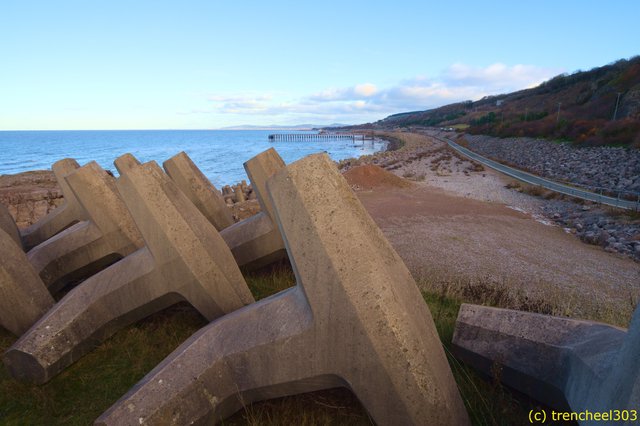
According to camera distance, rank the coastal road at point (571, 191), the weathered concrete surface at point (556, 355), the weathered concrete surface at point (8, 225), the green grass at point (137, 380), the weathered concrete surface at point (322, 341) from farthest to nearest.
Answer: the coastal road at point (571, 191) → the weathered concrete surface at point (8, 225) → the green grass at point (137, 380) → the weathered concrete surface at point (322, 341) → the weathered concrete surface at point (556, 355)

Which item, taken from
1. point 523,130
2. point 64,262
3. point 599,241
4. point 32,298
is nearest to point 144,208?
point 32,298

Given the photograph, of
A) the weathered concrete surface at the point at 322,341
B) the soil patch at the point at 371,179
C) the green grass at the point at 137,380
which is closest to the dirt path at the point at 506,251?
the soil patch at the point at 371,179

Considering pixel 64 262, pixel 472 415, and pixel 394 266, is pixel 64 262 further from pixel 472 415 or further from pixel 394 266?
pixel 472 415

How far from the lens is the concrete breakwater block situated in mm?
3898

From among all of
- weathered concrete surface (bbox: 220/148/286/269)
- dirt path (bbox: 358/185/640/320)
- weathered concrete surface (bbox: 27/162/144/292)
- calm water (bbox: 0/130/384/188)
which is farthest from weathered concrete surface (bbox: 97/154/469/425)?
calm water (bbox: 0/130/384/188)

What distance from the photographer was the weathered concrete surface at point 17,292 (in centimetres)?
435

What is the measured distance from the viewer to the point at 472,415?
10.1ft

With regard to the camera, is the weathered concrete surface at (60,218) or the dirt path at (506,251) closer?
the dirt path at (506,251)

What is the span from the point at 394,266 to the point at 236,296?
206 centimetres

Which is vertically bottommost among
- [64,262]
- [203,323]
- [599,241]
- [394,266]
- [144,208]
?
[599,241]

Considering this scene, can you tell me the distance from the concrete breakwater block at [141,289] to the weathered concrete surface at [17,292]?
2.04 ft

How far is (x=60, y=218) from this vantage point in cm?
779

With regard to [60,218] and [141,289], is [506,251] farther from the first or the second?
[60,218]

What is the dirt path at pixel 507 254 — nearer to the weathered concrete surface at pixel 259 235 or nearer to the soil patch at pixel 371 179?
the weathered concrete surface at pixel 259 235
